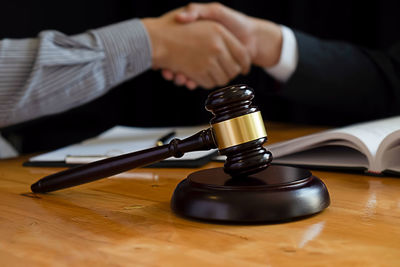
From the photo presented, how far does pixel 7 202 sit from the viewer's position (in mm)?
741

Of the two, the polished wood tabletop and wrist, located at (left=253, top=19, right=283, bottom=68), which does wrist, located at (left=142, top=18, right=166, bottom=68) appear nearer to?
wrist, located at (left=253, top=19, right=283, bottom=68)

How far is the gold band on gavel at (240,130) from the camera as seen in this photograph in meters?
0.62

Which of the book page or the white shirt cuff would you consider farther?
the white shirt cuff

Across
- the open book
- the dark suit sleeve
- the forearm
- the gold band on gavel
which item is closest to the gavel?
the gold band on gavel

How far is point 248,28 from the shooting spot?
167 centimetres

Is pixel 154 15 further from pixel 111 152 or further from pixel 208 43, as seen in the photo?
pixel 111 152

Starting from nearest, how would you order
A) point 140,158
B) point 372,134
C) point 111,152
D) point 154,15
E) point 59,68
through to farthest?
point 140,158
point 372,134
point 111,152
point 59,68
point 154,15

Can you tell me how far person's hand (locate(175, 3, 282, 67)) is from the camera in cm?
162

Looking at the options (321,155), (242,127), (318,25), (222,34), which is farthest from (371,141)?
(318,25)

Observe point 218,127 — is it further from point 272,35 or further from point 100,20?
point 100,20

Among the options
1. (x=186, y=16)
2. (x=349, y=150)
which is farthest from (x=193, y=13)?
(x=349, y=150)

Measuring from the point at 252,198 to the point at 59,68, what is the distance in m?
0.89

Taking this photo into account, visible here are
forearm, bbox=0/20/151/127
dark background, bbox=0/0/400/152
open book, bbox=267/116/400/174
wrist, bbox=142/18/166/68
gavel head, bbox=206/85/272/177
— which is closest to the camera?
gavel head, bbox=206/85/272/177

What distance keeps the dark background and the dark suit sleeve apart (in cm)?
16
